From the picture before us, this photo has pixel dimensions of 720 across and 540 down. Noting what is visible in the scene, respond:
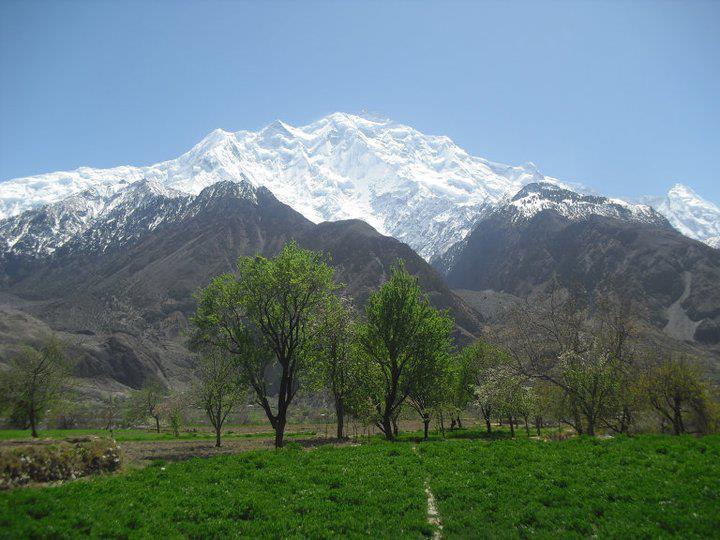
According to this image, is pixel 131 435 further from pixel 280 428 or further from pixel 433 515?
pixel 433 515

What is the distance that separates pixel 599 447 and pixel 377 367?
2261cm

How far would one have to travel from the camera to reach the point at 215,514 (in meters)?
13.2

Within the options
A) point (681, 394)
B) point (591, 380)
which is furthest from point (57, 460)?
point (681, 394)

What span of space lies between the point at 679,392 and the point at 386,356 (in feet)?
97.2

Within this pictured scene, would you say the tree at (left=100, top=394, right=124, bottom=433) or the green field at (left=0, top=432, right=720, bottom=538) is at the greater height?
the green field at (left=0, top=432, right=720, bottom=538)

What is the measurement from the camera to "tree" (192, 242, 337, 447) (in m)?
31.2

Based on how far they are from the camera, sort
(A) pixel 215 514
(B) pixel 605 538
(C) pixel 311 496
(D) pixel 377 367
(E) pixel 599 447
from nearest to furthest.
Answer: (B) pixel 605 538, (A) pixel 215 514, (C) pixel 311 496, (E) pixel 599 447, (D) pixel 377 367

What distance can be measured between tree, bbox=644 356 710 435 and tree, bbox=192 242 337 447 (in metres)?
34.6

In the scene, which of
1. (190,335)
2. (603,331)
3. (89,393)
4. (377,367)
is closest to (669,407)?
(603,331)

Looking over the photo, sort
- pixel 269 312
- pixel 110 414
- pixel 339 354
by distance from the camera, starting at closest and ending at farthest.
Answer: pixel 269 312 → pixel 339 354 → pixel 110 414

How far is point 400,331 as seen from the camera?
112 feet

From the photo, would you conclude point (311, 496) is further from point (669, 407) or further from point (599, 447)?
point (669, 407)

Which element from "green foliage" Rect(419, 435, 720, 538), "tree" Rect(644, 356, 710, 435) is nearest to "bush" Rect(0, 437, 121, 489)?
"green foliage" Rect(419, 435, 720, 538)

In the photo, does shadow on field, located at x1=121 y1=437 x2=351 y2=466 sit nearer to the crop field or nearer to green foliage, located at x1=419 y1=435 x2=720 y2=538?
the crop field
